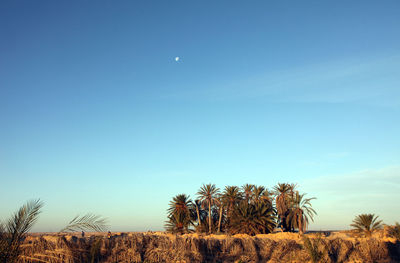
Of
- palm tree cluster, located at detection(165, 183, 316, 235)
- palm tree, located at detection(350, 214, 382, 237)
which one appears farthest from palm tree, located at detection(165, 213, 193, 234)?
palm tree, located at detection(350, 214, 382, 237)

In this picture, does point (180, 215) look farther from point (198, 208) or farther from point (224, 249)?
point (224, 249)

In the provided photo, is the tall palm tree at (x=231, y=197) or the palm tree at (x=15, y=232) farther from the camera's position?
the tall palm tree at (x=231, y=197)

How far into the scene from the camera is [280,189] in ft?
202

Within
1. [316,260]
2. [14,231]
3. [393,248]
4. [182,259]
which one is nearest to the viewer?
[14,231]

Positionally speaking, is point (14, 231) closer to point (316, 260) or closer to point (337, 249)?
point (316, 260)

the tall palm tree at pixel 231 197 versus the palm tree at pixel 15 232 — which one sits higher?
the tall palm tree at pixel 231 197

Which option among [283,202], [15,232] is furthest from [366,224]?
[15,232]

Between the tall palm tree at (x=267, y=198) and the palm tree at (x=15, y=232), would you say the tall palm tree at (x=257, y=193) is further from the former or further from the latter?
the palm tree at (x=15, y=232)

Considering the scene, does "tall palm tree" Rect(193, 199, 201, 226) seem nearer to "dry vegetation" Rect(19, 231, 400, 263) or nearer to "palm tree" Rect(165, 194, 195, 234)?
"palm tree" Rect(165, 194, 195, 234)

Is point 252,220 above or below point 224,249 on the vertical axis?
above

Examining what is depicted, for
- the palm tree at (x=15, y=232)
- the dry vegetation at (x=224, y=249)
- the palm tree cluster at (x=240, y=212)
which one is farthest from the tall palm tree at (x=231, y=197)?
the palm tree at (x=15, y=232)

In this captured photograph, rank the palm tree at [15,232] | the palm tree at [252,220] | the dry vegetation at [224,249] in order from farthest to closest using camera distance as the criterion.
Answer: the palm tree at [252,220] < the dry vegetation at [224,249] < the palm tree at [15,232]

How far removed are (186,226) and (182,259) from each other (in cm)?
3764

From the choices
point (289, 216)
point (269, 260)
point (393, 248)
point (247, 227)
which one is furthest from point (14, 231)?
point (289, 216)
